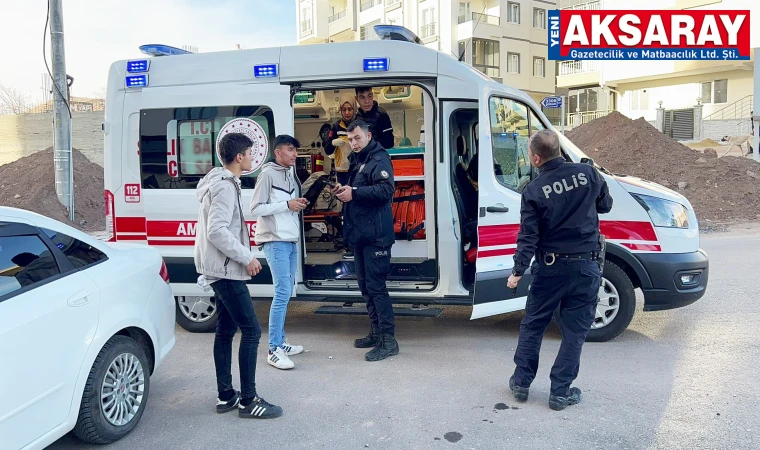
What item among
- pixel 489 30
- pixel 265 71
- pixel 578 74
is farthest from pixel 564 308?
pixel 578 74

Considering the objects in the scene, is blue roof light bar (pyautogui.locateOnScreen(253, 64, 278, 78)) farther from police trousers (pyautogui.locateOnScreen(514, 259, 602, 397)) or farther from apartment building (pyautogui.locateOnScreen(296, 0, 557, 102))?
apartment building (pyautogui.locateOnScreen(296, 0, 557, 102))

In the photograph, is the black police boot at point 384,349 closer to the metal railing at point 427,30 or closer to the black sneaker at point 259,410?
the black sneaker at point 259,410

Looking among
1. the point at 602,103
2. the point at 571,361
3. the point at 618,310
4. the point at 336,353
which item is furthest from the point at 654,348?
the point at 602,103

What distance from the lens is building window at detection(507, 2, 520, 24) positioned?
123 ft

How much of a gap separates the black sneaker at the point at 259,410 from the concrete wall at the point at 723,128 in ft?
98.0

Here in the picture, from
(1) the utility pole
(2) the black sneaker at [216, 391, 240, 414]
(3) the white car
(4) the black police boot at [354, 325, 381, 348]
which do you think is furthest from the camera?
(1) the utility pole

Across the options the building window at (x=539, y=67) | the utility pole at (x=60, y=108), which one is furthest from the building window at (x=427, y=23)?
the utility pole at (x=60, y=108)

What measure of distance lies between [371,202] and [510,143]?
52.3 inches

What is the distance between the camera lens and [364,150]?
523 centimetres

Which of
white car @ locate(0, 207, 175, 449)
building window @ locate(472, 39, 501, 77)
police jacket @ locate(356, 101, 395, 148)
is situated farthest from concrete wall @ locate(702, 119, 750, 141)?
white car @ locate(0, 207, 175, 449)

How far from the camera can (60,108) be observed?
10406mm

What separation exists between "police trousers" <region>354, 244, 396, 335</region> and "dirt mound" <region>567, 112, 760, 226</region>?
10.8 meters

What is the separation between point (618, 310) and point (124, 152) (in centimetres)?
463

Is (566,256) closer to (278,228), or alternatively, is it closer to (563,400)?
(563,400)
